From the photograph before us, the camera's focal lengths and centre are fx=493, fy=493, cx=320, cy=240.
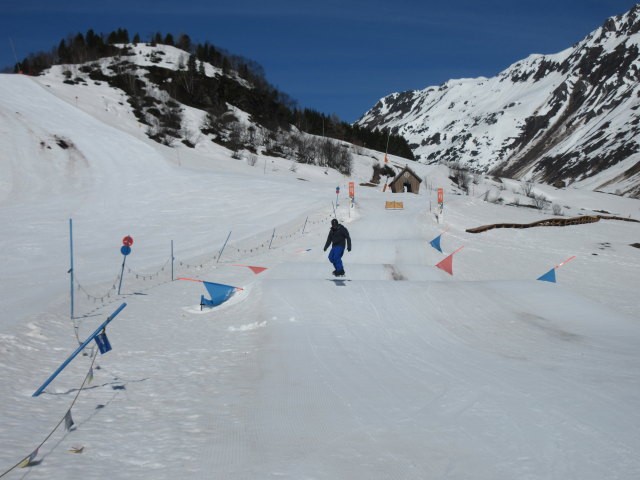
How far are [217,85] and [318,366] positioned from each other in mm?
103562

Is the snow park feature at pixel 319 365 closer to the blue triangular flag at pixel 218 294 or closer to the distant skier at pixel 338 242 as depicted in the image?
the blue triangular flag at pixel 218 294

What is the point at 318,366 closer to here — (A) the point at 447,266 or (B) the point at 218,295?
(B) the point at 218,295

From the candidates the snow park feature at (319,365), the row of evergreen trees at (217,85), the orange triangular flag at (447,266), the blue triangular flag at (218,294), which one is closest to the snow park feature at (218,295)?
the blue triangular flag at (218,294)

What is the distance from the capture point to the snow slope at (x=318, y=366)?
185 inches

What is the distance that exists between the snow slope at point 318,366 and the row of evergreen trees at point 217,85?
259 feet

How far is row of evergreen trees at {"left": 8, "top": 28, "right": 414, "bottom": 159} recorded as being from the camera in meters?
98.9

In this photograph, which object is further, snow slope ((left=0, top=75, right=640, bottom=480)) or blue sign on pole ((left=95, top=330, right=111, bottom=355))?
blue sign on pole ((left=95, top=330, right=111, bottom=355))

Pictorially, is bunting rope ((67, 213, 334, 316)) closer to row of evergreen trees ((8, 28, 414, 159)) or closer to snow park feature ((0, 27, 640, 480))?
snow park feature ((0, 27, 640, 480))

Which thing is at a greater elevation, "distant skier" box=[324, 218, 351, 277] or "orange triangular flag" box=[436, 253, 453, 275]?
"distant skier" box=[324, 218, 351, 277]

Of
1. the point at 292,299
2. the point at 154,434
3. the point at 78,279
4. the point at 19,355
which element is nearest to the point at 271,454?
the point at 154,434

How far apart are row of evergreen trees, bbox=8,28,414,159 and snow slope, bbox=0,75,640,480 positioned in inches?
3104

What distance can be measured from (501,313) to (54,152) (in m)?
46.5

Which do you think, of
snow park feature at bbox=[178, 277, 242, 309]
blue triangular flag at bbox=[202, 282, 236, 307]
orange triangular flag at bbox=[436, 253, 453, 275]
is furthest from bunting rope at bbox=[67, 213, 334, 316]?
orange triangular flag at bbox=[436, 253, 453, 275]

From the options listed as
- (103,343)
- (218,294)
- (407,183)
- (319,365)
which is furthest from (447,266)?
(407,183)
